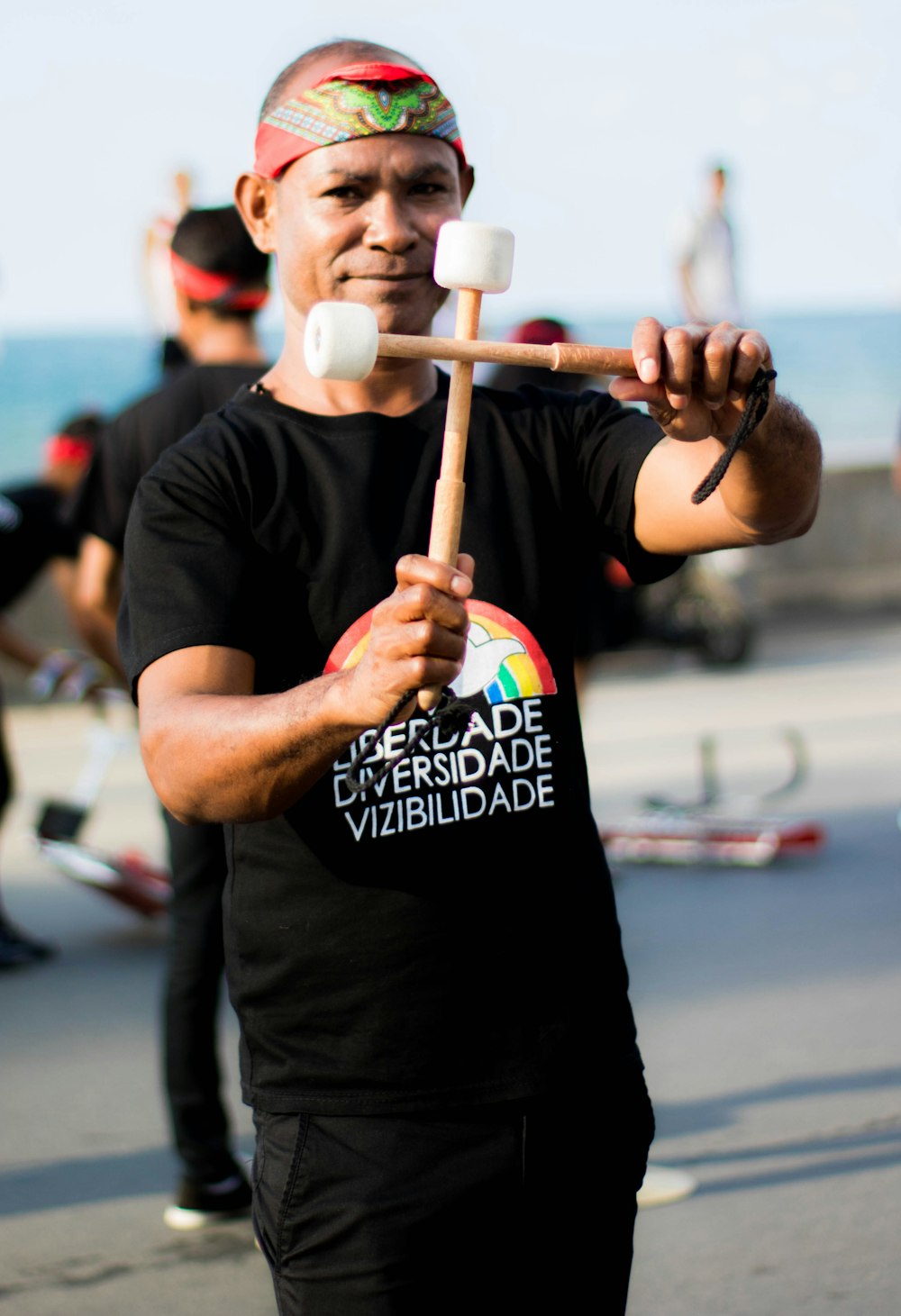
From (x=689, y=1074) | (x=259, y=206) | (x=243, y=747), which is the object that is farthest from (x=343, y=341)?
(x=689, y=1074)

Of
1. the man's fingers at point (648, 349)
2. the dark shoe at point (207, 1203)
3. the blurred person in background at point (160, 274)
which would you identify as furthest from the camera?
the blurred person in background at point (160, 274)

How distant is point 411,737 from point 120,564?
2145 millimetres

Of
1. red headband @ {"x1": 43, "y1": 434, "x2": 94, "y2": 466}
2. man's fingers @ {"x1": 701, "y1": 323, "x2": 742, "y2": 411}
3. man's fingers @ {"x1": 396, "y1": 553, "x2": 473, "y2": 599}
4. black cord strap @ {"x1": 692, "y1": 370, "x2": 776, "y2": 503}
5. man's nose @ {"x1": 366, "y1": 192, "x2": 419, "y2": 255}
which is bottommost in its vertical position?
red headband @ {"x1": 43, "y1": 434, "x2": 94, "y2": 466}

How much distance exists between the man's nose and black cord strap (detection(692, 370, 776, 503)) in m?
0.45

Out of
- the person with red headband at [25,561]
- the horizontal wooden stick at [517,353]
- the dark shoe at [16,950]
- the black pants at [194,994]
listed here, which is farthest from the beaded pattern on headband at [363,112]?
the dark shoe at [16,950]

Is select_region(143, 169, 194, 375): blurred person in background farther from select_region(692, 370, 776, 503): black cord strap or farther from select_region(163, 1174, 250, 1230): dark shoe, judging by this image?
select_region(692, 370, 776, 503): black cord strap

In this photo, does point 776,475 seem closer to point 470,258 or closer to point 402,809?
point 470,258

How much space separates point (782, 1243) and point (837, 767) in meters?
4.56

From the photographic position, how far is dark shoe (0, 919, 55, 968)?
5504 millimetres

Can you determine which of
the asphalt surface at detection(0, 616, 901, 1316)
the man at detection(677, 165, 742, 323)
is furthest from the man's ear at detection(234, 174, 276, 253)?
the man at detection(677, 165, 742, 323)

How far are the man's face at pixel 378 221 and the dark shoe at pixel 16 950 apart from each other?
394cm

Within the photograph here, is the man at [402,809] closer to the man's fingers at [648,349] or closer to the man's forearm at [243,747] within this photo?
the man's forearm at [243,747]

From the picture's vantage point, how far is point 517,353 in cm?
162

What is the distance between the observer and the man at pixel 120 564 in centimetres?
349
